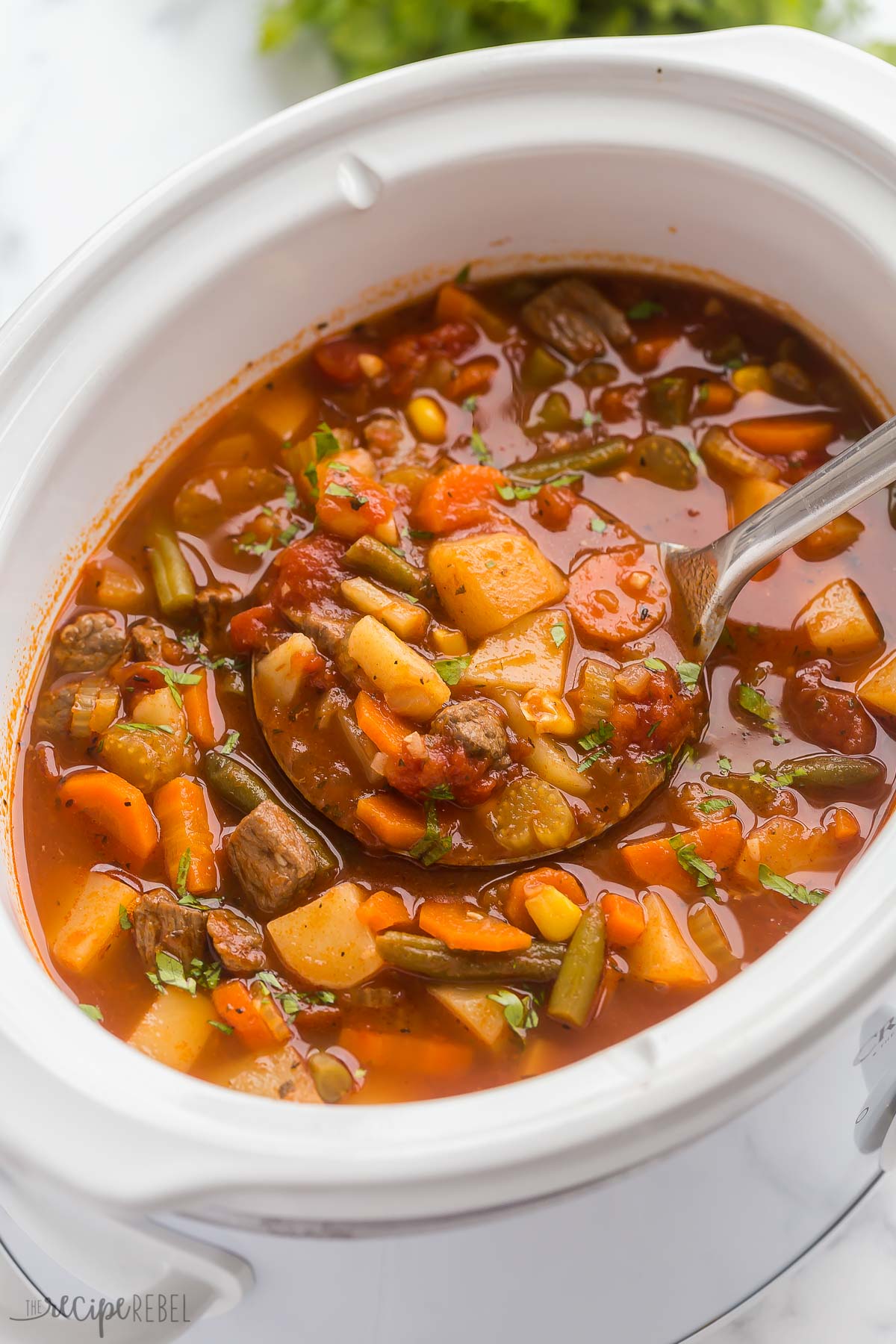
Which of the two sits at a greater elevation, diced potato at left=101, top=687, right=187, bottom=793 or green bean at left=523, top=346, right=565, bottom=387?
green bean at left=523, top=346, right=565, bottom=387

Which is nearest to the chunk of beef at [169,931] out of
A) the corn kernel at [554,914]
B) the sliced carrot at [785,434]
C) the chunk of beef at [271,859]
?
the chunk of beef at [271,859]

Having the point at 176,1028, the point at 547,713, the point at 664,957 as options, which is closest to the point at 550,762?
the point at 547,713

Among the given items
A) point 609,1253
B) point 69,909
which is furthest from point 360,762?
point 609,1253

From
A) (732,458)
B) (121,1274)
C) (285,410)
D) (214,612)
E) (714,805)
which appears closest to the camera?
(121,1274)

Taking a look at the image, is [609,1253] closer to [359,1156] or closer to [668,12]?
[359,1156]

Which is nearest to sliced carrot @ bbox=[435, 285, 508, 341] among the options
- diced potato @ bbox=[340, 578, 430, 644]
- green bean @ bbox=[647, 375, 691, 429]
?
green bean @ bbox=[647, 375, 691, 429]

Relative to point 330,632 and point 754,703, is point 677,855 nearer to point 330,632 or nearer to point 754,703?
point 754,703

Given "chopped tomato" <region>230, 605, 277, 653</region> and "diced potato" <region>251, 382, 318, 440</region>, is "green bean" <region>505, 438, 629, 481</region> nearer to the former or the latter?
"diced potato" <region>251, 382, 318, 440</region>
